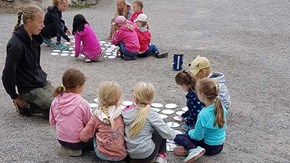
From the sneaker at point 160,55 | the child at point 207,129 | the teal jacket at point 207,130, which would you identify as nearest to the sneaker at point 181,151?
the child at point 207,129

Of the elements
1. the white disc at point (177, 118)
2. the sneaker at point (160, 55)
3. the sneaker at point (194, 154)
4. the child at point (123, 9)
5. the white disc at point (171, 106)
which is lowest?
the white disc at point (177, 118)

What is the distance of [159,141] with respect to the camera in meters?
4.04

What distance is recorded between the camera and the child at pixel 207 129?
407 centimetres

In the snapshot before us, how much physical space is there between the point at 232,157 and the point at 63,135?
1.63m

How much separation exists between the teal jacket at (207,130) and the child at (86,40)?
11.6ft

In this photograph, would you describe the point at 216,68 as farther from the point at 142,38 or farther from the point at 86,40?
the point at 86,40

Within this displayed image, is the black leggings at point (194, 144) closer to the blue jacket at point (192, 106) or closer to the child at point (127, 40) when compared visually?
the blue jacket at point (192, 106)

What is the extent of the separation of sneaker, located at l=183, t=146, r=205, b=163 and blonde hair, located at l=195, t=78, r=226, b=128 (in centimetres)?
28

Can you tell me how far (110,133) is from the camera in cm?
389

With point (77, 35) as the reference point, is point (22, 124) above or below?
below

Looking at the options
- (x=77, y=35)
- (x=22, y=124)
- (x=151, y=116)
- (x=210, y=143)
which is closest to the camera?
(x=151, y=116)

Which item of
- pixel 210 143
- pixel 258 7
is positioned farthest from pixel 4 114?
pixel 258 7

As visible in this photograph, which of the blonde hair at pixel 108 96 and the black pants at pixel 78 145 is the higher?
the blonde hair at pixel 108 96

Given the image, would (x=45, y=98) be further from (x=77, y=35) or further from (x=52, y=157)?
(x=77, y=35)
